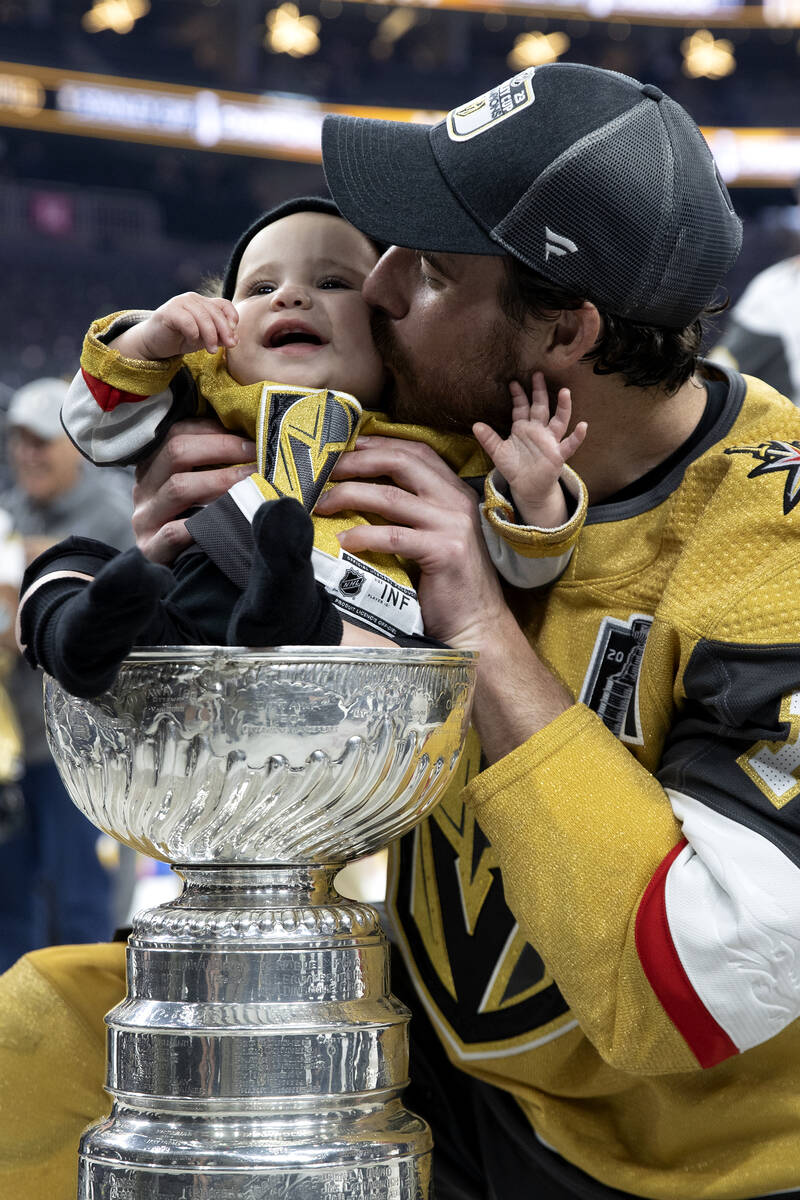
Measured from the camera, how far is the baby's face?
3.69 feet

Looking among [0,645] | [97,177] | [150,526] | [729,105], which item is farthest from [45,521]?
[729,105]

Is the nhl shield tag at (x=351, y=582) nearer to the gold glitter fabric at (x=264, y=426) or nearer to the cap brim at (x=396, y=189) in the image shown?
the gold glitter fabric at (x=264, y=426)

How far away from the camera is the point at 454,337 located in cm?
113

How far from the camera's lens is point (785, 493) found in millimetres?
1012

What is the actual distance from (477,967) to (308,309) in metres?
0.58

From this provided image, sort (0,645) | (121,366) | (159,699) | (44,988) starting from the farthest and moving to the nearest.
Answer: (0,645), (44,988), (121,366), (159,699)

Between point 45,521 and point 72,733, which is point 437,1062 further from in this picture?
point 45,521

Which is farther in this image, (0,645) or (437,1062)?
(0,645)

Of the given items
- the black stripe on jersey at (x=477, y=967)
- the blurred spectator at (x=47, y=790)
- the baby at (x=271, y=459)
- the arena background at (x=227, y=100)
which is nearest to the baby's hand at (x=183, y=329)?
the baby at (x=271, y=459)

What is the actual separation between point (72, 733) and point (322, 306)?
0.47m

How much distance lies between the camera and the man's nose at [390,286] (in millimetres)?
1151

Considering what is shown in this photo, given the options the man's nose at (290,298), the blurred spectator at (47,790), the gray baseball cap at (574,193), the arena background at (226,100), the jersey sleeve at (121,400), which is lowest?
the blurred spectator at (47,790)

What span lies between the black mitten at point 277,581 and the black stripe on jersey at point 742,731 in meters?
0.31

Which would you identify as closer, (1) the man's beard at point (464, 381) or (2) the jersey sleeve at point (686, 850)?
(2) the jersey sleeve at point (686, 850)
